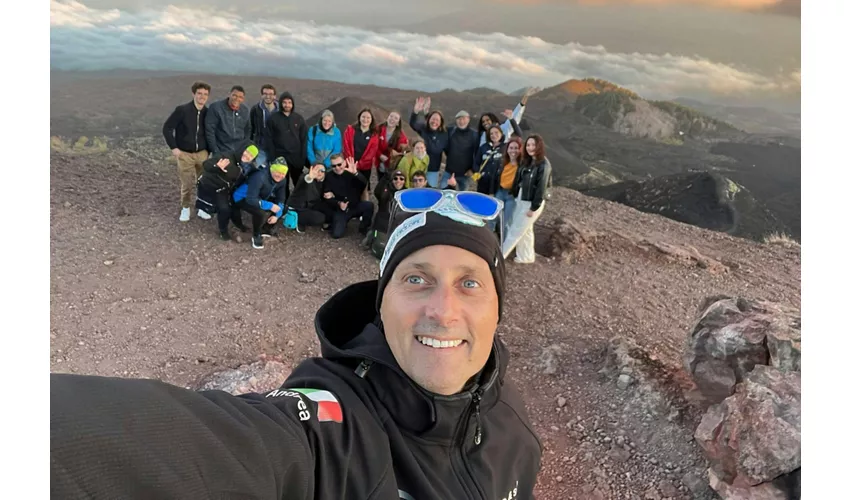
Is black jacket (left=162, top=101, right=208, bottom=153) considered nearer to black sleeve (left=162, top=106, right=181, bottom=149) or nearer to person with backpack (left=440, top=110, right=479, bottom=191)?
black sleeve (left=162, top=106, right=181, bottom=149)

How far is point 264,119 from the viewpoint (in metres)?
6.15

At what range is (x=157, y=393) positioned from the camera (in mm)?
793

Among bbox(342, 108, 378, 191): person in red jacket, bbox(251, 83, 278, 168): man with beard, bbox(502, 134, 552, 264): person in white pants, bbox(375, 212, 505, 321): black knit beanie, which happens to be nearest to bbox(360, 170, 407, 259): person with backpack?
bbox(342, 108, 378, 191): person in red jacket

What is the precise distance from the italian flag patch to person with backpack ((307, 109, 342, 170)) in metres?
5.12

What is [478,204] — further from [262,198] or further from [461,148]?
[461,148]

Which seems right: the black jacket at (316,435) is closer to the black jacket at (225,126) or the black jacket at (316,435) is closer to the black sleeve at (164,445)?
the black sleeve at (164,445)

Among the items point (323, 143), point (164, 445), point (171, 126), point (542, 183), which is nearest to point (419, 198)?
point (164, 445)

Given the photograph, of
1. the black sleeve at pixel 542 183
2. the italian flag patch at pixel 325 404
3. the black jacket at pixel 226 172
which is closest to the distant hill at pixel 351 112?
the black jacket at pixel 226 172

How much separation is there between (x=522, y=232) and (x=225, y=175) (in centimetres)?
Result: 314

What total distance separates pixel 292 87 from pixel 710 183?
7.44 meters

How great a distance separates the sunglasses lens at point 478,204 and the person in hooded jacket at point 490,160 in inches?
167

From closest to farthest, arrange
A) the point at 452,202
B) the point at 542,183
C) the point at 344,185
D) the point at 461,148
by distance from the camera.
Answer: the point at 452,202
the point at 542,183
the point at 344,185
the point at 461,148

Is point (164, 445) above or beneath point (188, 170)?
above

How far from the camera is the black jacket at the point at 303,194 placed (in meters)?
6.07
